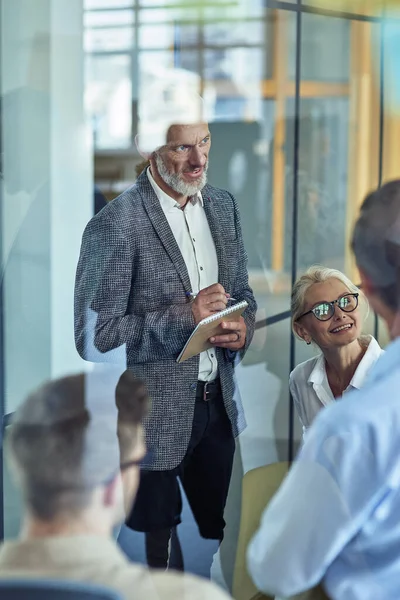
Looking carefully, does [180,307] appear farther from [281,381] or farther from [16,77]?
[16,77]

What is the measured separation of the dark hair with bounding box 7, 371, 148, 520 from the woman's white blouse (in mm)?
421

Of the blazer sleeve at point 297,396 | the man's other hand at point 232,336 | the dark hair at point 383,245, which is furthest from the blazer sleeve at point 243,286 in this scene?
the dark hair at point 383,245

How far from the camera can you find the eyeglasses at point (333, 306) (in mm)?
1994

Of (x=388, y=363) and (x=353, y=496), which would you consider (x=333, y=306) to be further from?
(x=353, y=496)

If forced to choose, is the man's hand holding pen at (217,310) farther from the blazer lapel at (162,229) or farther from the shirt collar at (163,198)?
the shirt collar at (163,198)

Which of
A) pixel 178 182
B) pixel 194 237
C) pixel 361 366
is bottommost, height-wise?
pixel 361 366

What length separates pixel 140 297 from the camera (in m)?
2.00

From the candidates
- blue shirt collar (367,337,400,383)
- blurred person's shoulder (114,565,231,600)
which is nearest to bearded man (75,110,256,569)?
blurred person's shoulder (114,565,231,600)

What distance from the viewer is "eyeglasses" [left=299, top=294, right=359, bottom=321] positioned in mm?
1994

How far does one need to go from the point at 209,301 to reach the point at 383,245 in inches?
27.6

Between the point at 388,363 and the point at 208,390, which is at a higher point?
the point at 388,363

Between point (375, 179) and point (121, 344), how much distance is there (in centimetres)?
83

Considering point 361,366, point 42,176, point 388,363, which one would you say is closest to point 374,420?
point 388,363

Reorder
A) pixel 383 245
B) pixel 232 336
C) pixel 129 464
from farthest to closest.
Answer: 1. pixel 232 336
2. pixel 129 464
3. pixel 383 245
